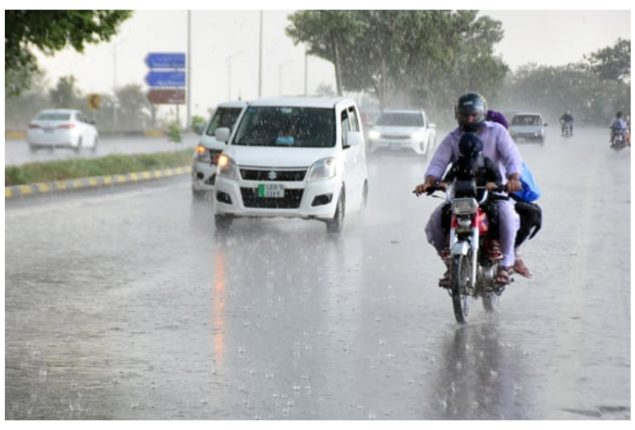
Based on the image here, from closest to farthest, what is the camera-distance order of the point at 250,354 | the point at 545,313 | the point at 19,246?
1. the point at 250,354
2. the point at 545,313
3. the point at 19,246

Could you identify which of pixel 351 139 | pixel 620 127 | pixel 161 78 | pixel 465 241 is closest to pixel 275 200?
pixel 351 139

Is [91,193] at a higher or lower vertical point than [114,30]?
lower

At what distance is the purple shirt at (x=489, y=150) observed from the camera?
9453 mm

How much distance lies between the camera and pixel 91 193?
2295 cm

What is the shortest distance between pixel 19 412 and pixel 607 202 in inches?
645

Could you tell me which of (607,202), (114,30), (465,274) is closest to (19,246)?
(465,274)

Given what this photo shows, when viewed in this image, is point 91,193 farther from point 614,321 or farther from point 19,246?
point 614,321

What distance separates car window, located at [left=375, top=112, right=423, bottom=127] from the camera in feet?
133

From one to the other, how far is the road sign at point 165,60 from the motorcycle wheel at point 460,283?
29454 mm

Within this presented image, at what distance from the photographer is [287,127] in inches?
→ 659

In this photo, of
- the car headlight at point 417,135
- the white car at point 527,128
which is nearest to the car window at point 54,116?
the car headlight at point 417,135

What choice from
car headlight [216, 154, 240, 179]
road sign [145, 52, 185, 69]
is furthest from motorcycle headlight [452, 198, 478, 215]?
road sign [145, 52, 185, 69]

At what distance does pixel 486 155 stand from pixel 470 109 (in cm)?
37

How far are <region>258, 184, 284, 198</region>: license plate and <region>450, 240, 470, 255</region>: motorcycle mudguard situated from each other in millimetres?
6564
